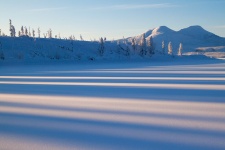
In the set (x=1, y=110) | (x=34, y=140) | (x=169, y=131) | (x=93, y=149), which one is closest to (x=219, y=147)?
(x=169, y=131)

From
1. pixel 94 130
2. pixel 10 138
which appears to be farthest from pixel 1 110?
pixel 94 130

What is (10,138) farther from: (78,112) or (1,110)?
(1,110)

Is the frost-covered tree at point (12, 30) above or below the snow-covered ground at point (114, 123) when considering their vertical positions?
above

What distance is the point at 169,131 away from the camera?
4.82 meters

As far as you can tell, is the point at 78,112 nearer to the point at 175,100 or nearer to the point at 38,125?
the point at 38,125

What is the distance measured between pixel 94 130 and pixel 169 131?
1.31 metres

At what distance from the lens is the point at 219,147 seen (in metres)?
3.98

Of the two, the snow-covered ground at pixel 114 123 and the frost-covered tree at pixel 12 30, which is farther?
the frost-covered tree at pixel 12 30

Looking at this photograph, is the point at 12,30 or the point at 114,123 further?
the point at 12,30

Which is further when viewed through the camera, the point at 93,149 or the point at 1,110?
the point at 1,110

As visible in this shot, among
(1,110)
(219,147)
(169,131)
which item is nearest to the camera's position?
(219,147)

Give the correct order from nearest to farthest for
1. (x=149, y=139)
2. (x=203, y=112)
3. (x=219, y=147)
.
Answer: (x=219, y=147)
(x=149, y=139)
(x=203, y=112)

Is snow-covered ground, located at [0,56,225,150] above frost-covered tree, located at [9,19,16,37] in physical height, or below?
below

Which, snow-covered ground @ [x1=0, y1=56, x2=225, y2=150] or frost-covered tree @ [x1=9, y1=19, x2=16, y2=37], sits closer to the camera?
snow-covered ground @ [x1=0, y1=56, x2=225, y2=150]
